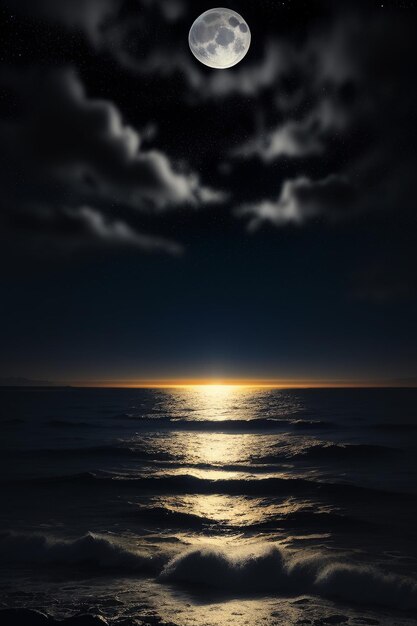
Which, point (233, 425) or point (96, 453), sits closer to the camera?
point (96, 453)

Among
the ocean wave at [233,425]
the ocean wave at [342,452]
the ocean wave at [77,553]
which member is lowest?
the ocean wave at [233,425]

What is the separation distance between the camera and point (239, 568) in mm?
10688

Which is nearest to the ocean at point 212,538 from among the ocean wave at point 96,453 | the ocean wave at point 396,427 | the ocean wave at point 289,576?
the ocean wave at point 289,576

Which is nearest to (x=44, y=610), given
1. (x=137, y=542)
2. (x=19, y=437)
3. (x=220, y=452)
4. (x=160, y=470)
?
(x=137, y=542)

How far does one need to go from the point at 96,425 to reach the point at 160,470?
37286 mm

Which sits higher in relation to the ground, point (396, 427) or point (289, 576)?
point (289, 576)

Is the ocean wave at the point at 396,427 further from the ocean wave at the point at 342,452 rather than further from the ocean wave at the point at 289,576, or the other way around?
the ocean wave at the point at 289,576

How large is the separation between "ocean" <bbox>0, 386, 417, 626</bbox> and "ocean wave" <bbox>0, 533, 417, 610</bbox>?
0.04 m

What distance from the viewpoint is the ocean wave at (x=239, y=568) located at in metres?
9.58

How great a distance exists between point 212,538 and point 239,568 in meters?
3.07

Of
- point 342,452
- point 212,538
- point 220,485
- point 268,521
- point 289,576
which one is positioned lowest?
point 342,452

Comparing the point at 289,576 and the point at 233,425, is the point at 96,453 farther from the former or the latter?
the point at 289,576

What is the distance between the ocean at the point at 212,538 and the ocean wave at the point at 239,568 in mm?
39

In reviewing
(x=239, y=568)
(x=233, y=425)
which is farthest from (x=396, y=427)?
(x=239, y=568)
